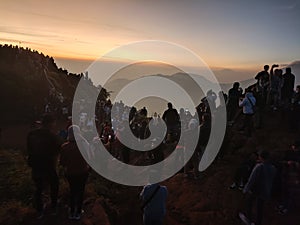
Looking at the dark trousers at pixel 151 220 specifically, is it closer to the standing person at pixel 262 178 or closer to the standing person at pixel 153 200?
the standing person at pixel 153 200

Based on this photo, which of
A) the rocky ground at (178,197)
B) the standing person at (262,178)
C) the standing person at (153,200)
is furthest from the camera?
the rocky ground at (178,197)

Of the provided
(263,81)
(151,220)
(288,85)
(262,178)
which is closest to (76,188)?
(151,220)

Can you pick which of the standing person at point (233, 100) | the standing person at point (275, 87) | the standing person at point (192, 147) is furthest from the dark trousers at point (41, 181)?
the standing person at point (275, 87)

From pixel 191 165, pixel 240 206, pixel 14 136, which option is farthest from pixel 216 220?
pixel 14 136

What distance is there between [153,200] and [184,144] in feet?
20.0

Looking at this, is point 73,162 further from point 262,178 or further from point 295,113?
point 295,113

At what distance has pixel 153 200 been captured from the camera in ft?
19.5

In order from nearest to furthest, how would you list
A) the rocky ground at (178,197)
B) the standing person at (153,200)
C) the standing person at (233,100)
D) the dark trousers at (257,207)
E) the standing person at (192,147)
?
1. the standing person at (153,200)
2. the dark trousers at (257,207)
3. the rocky ground at (178,197)
4. the standing person at (192,147)
5. the standing person at (233,100)

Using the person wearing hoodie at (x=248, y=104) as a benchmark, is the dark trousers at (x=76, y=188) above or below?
below

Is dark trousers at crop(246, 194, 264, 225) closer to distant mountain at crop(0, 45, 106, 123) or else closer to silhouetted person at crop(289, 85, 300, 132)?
silhouetted person at crop(289, 85, 300, 132)

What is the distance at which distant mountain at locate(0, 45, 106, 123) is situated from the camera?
27.3m

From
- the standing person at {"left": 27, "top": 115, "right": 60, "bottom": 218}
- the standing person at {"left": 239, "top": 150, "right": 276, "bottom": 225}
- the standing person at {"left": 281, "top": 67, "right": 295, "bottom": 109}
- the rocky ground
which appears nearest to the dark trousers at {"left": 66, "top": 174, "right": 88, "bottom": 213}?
the rocky ground

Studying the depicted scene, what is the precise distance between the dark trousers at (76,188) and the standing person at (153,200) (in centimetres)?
155

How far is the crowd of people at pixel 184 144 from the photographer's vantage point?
678 cm
